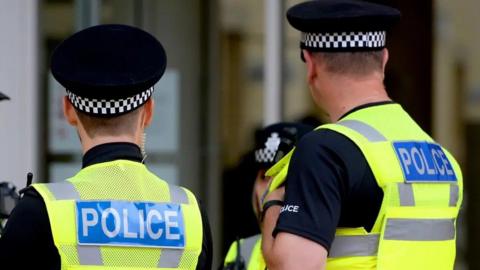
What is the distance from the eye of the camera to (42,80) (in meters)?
6.94

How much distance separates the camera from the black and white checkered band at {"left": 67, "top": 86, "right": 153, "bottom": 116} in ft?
10.2

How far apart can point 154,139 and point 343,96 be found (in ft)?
13.3

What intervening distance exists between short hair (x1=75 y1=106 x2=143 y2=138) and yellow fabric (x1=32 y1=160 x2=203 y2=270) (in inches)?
3.5

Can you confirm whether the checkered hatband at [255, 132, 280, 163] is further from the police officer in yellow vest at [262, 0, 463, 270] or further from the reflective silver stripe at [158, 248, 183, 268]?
the reflective silver stripe at [158, 248, 183, 268]

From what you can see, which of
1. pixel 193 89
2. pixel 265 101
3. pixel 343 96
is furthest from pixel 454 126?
pixel 343 96

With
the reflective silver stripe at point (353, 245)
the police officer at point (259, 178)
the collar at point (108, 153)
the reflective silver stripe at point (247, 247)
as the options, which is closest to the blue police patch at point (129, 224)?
the collar at point (108, 153)

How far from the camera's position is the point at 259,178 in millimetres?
4680

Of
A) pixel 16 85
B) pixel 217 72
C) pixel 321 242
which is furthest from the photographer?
pixel 217 72

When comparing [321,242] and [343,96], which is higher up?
[343,96]

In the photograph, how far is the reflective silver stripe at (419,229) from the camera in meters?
3.31

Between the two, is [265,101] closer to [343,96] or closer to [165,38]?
[165,38]

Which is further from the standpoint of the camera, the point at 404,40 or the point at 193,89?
the point at 193,89

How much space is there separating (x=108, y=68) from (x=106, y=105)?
0.41 feet

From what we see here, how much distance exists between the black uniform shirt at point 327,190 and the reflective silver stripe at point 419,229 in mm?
73
